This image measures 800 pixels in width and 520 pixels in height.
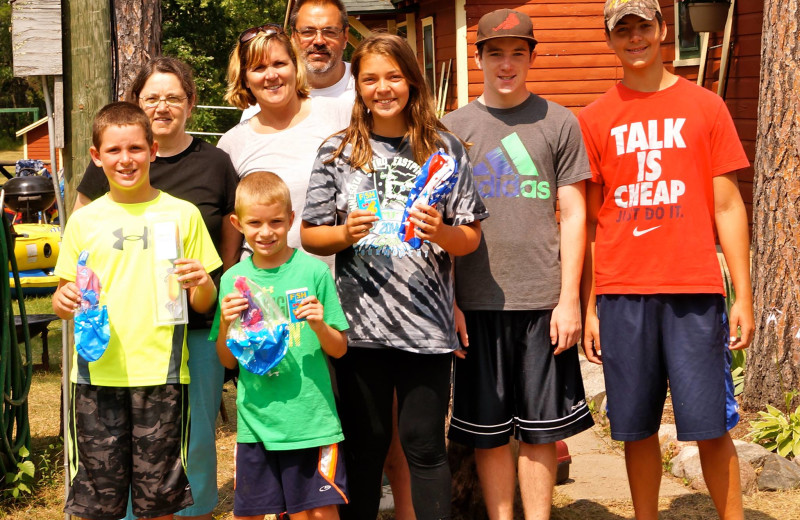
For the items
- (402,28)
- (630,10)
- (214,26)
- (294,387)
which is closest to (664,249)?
(630,10)

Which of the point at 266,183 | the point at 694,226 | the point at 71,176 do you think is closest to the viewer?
the point at 266,183

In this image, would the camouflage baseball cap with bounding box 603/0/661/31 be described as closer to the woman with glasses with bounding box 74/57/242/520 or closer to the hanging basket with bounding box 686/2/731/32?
the woman with glasses with bounding box 74/57/242/520

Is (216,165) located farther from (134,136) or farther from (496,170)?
(496,170)

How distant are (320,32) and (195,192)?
1.14 meters

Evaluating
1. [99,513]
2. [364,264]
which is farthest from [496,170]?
[99,513]

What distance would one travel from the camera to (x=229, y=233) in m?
3.53

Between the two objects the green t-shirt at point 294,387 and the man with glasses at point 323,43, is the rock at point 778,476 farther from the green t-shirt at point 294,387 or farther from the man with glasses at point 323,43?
the man with glasses at point 323,43

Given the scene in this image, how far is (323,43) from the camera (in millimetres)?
4156

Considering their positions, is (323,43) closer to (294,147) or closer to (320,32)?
(320,32)

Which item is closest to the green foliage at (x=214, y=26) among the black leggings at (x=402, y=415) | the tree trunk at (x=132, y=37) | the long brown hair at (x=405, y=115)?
the tree trunk at (x=132, y=37)

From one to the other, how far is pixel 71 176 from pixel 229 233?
43.7 inches

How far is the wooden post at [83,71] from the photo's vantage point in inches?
159

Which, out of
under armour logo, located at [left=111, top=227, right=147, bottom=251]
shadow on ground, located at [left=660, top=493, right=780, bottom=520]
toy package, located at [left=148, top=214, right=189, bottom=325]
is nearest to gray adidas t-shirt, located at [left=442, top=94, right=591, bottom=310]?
toy package, located at [left=148, top=214, right=189, bottom=325]

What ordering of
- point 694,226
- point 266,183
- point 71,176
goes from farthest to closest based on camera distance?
point 71,176 < point 694,226 < point 266,183
